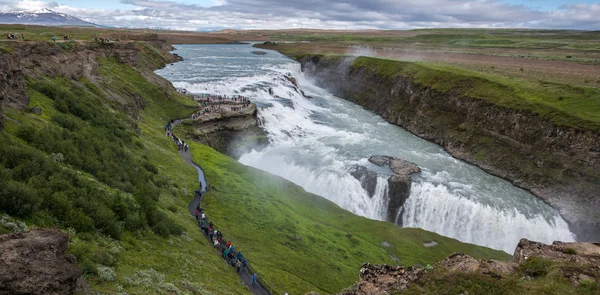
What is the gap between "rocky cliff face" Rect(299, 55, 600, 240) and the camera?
149 ft

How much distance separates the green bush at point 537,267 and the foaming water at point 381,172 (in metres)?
28.1

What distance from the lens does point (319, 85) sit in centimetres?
12144

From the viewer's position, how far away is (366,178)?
48062 millimetres

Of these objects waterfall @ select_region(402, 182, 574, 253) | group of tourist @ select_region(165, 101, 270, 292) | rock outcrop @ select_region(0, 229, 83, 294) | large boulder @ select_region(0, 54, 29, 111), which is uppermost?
large boulder @ select_region(0, 54, 29, 111)

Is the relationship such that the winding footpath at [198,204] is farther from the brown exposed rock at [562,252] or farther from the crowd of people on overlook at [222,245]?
the brown exposed rock at [562,252]

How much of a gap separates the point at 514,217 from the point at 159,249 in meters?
40.1

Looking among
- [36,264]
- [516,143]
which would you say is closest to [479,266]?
[36,264]

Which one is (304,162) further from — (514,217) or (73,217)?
(73,217)

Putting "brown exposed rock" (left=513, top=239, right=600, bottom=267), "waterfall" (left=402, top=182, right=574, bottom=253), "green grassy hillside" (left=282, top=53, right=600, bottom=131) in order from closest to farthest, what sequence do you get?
"brown exposed rock" (left=513, top=239, right=600, bottom=267) → "waterfall" (left=402, top=182, right=574, bottom=253) → "green grassy hillside" (left=282, top=53, right=600, bottom=131)

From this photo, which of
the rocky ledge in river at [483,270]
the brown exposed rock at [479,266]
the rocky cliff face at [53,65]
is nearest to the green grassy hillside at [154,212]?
the rocky cliff face at [53,65]

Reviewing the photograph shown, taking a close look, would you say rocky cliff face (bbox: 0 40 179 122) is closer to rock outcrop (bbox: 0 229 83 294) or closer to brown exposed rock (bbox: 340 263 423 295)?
rock outcrop (bbox: 0 229 83 294)

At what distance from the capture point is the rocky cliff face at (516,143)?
4553cm

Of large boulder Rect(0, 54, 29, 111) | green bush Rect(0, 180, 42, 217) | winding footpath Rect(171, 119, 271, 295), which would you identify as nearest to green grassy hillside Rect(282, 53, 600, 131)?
winding footpath Rect(171, 119, 271, 295)

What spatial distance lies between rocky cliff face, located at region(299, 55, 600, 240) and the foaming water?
210 centimetres
